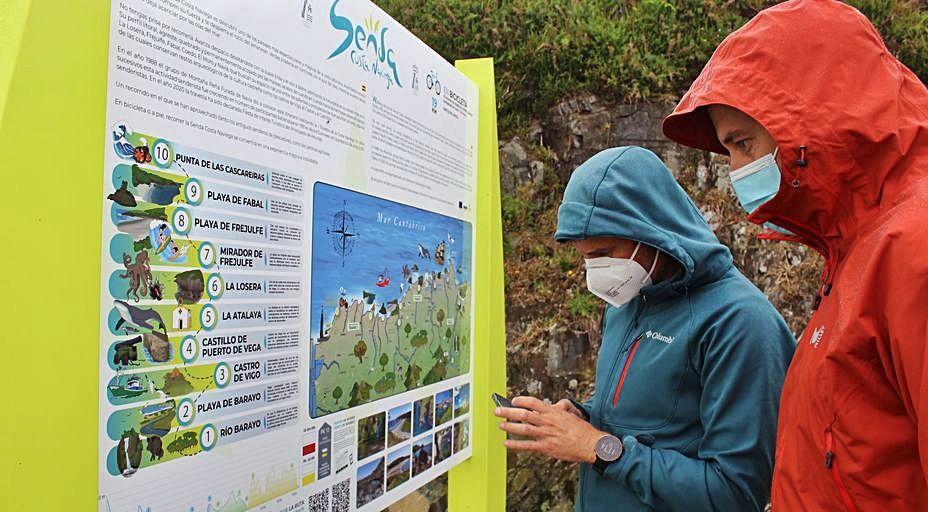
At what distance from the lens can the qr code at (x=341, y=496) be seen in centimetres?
156

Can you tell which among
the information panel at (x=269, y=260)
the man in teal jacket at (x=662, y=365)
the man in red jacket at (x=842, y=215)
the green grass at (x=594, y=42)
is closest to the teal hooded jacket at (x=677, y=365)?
the man in teal jacket at (x=662, y=365)

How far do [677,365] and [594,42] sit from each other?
3.59 m

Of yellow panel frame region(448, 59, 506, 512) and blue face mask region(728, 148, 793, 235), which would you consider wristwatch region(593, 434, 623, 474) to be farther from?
blue face mask region(728, 148, 793, 235)

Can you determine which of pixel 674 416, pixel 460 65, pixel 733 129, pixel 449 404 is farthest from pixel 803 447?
pixel 460 65

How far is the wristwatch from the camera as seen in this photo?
5.77 ft

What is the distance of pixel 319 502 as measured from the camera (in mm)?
1507

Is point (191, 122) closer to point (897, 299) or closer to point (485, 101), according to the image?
point (897, 299)

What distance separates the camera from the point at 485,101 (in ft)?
7.88

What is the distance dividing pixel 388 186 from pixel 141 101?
0.78 metres

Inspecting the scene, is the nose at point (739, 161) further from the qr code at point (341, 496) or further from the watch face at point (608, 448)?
the qr code at point (341, 496)

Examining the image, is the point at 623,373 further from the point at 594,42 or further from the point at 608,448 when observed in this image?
the point at 594,42

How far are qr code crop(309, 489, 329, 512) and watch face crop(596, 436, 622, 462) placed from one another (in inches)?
29.5

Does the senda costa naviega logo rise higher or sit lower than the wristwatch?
higher

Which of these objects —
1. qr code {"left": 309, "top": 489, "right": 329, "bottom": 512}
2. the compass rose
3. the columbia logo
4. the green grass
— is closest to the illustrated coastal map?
the compass rose
